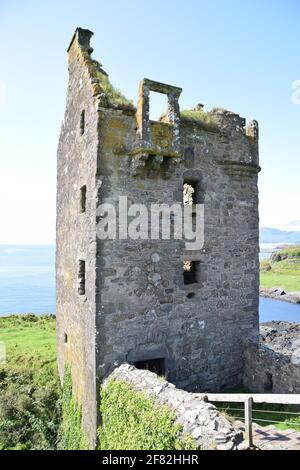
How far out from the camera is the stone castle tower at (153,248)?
370 inches

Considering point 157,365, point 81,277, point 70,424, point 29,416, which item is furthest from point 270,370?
point 29,416

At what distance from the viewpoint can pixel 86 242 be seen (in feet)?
33.1

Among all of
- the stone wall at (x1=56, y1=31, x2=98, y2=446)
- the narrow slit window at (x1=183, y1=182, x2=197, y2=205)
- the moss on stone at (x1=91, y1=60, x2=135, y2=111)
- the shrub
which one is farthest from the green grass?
the moss on stone at (x1=91, y1=60, x2=135, y2=111)

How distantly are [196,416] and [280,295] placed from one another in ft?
161

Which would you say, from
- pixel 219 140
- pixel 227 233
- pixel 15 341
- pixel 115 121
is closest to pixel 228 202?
pixel 227 233

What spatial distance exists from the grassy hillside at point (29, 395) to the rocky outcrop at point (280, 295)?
38066 mm

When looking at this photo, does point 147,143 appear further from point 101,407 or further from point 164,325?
point 101,407

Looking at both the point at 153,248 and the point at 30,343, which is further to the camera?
the point at 30,343

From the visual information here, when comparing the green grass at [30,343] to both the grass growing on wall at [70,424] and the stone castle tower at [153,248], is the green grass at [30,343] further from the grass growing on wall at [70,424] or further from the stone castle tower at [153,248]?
the stone castle tower at [153,248]

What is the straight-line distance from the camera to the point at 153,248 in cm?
1009

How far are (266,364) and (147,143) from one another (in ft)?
23.8

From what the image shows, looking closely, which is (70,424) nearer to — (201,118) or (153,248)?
(153,248)

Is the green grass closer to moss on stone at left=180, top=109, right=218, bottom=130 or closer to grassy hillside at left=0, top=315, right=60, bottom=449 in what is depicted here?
grassy hillside at left=0, top=315, right=60, bottom=449

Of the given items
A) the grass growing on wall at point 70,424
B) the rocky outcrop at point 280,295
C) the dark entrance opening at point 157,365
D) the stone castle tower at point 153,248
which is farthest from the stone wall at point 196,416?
the rocky outcrop at point 280,295
